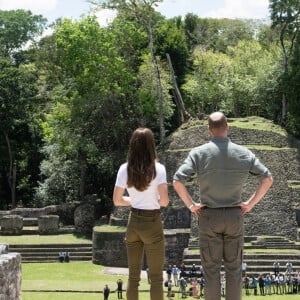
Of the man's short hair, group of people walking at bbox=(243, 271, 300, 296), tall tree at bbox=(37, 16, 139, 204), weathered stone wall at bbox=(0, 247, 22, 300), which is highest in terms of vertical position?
tall tree at bbox=(37, 16, 139, 204)

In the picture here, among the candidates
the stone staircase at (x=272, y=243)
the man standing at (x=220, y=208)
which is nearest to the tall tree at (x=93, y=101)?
the stone staircase at (x=272, y=243)

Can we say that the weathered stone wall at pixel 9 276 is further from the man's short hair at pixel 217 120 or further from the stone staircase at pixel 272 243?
the stone staircase at pixel 272 243

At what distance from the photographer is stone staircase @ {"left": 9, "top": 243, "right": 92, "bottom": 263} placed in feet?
104

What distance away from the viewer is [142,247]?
20.1 ft

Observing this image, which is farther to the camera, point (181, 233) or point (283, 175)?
point (283, 175)

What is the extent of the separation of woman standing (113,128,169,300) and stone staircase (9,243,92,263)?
2625 centimetres

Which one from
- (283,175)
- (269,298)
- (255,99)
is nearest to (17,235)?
(283,175)

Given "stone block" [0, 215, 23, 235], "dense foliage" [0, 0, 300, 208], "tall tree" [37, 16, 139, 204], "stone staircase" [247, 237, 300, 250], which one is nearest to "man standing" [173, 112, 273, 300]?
"stone staircase" [247, 237, 300, 250]

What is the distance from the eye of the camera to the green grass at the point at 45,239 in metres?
33.1

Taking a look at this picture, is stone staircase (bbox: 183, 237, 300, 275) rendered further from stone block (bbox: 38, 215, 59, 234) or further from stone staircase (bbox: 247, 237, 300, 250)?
stone block (bbox: 38, 215, 59, 234)

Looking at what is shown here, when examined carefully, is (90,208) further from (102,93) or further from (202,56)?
(202,56)

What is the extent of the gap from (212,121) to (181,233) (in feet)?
80.9

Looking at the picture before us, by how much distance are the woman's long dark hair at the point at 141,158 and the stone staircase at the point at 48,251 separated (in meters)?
26.5

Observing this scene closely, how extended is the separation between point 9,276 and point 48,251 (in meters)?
26.0
